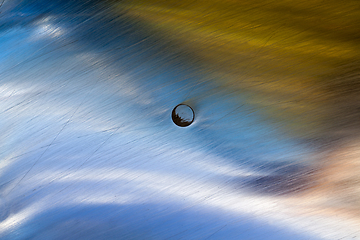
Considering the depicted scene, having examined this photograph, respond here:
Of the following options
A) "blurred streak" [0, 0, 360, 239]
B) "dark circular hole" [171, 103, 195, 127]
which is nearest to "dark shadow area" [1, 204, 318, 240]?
"blurred streak" [0, 0, 360, 239]

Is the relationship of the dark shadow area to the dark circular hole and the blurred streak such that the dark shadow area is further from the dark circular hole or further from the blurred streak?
the dark circular hole

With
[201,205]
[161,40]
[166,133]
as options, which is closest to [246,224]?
[201,205]

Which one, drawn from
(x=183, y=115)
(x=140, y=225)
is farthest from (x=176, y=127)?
(x=140, y=225)

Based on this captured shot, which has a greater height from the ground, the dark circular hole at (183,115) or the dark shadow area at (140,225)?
the dark circular hole at (183,115)

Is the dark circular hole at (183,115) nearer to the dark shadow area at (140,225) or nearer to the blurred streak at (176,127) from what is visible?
the blurred streak at (176,127)

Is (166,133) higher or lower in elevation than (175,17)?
lower

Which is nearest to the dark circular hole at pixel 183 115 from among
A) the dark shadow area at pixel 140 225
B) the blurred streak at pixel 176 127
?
the blurred streak at pixel 176 127

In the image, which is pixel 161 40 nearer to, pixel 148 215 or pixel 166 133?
Answer: pixel 166 133
